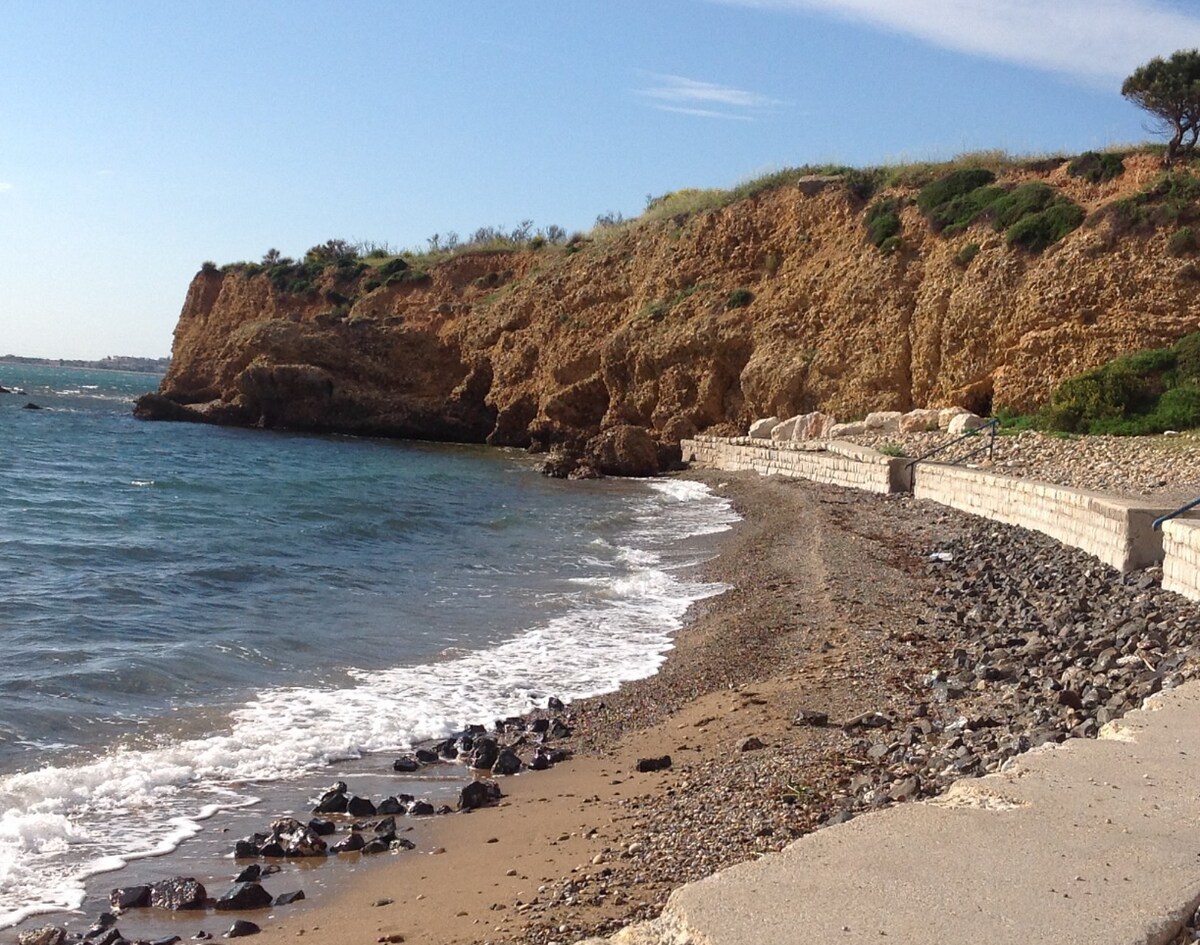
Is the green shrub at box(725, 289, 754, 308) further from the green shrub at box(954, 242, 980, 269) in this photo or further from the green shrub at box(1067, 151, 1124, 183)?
Result: the green shrub at box(1067, 151, 1124, 183)

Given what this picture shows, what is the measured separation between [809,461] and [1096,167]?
12.4m

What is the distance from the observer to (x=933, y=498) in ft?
68.3

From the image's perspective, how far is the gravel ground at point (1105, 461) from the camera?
16.5m

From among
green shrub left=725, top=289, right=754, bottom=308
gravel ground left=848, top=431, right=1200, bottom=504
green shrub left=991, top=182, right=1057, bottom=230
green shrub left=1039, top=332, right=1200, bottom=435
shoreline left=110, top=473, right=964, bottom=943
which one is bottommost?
shoreline left=110, top=473, right=964, bottom=943

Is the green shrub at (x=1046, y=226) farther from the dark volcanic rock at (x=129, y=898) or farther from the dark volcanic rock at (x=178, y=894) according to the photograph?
the dark volcanic rock at (x=129, y=898)

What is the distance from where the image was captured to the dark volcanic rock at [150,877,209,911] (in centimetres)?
560

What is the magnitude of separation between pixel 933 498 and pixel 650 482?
38.2ft

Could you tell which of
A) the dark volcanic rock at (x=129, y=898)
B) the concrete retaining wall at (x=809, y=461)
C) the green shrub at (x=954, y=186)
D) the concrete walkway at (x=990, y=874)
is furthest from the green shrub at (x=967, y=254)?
the dark volcanic rock at (x=129, y=898)

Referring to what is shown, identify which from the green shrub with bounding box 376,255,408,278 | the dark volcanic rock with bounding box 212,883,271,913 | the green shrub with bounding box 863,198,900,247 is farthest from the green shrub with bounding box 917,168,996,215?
the dark volcanic rock with bounding box 212,883,271,913

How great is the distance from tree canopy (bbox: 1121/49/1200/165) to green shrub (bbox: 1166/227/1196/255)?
397cm

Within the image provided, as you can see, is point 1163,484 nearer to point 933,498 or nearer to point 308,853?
point 933,498

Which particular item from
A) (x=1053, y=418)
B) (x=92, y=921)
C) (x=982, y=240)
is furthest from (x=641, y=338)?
(x=92, y=921)

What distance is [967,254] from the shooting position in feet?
103

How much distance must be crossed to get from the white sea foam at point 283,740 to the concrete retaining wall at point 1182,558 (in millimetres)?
4847
